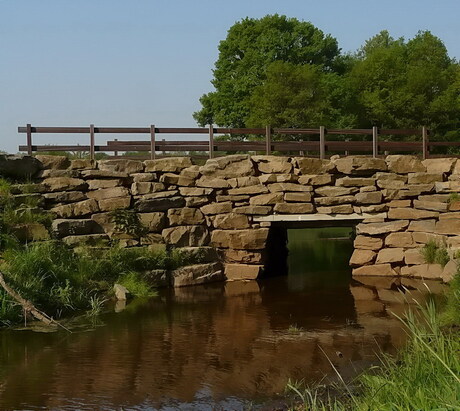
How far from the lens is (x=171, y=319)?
39.6ft

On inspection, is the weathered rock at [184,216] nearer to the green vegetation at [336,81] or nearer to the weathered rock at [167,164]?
the weathered rock at [167,164]

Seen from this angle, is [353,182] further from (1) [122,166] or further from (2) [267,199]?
(1) [122,166]

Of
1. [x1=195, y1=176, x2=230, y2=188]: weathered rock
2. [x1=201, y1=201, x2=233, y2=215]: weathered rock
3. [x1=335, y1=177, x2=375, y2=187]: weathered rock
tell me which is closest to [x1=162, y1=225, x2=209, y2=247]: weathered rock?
[x1=201, y1=201, x2=233, y2=215]: weathered rock

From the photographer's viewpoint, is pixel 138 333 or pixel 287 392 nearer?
pixel 287 392

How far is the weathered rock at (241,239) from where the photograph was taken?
16.6 meters

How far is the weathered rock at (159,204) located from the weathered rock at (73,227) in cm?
122

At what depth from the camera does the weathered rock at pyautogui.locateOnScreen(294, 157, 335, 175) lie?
1697 cm

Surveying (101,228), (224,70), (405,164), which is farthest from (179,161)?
(224,70)

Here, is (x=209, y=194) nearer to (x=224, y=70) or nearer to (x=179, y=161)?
(x=179, y=161)

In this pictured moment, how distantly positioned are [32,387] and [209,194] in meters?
9.35

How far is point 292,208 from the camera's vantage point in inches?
658

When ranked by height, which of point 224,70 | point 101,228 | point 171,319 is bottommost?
point 171,319

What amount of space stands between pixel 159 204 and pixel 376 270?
556 cm

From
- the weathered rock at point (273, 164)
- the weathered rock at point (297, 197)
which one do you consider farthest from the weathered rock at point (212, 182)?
the weathered rock at point (297, 197)
